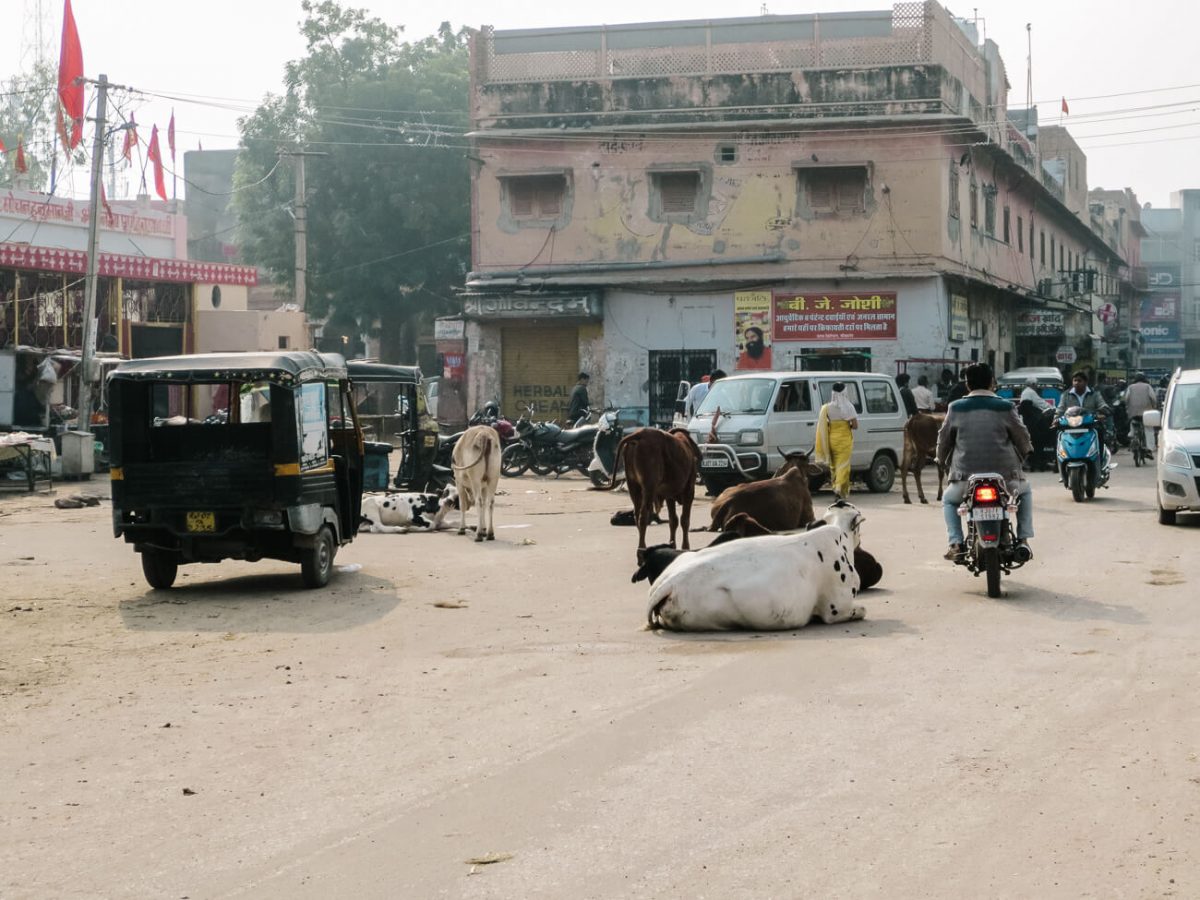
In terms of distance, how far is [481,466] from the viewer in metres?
17.1

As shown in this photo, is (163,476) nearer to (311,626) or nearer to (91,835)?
(311,626)

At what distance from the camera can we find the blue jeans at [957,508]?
11727 millimetres

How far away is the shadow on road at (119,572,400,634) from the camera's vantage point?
11.0 m

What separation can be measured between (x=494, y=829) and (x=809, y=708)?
2.45 metres

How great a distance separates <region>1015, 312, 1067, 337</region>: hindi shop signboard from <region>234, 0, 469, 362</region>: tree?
732 inches

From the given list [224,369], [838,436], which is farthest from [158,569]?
[838,436]

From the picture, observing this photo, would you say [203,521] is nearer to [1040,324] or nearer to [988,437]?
[988,437]

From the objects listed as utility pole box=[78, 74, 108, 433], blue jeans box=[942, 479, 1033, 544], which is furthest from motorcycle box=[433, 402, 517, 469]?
blue jeans box=[942, 479, 1033, 544]

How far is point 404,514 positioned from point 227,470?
592 cm

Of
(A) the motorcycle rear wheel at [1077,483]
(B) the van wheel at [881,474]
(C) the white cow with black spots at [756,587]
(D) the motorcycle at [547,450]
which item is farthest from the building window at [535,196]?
(C) the white cow with black spots at [756,587]

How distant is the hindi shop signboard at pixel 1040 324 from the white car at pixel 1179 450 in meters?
26.3

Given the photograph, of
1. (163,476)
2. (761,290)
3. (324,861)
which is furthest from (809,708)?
(761,290)

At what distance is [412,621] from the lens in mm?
11094

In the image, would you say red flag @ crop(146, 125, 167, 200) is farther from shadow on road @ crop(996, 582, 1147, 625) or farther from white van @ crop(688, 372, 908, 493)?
shadow on road @ crop(996, 582, 1147, 625)
